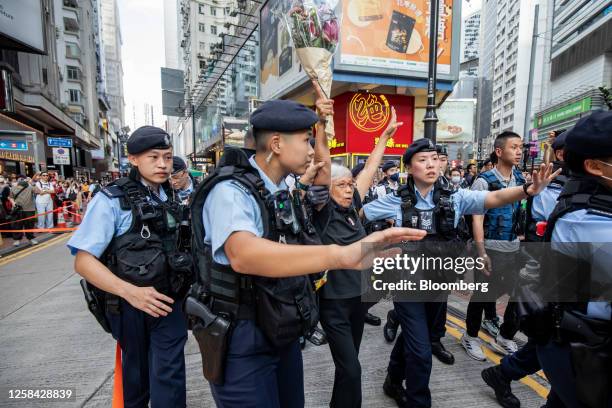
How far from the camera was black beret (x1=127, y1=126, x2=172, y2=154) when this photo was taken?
2285 mm

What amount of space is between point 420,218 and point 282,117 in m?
1.81

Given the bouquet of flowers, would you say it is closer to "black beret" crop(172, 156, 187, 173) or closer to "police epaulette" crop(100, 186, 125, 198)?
"police epaulette" crop(100, 186, 125, 198)

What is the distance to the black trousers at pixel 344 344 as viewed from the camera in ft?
7.29

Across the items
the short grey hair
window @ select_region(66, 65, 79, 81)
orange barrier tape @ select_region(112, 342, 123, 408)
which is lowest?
orange barrier tape @ select_region(112, 342, 123, 408)

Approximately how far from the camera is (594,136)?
1.52 m

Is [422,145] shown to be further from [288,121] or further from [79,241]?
[79,241]

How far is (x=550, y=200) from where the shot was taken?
10.1ft

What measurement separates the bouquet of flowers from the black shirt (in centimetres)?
56

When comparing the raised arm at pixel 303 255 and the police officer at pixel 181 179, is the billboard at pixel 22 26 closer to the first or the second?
the police officer at pixel 181 179

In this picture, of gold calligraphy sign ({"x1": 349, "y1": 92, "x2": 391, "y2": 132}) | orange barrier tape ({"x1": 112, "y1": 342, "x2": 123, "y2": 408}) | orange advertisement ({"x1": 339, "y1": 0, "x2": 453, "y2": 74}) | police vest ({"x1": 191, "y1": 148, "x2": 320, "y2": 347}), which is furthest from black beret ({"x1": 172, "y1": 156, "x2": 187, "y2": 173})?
gold calligraphy sign ({"x1": 349, "y1": 92, "x2": 391, "y2": 132})

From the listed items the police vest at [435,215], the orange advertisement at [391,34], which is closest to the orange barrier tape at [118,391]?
the police vest at [435,215]

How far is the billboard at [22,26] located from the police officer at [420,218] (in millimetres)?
18220

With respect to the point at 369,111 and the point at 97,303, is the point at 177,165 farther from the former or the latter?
the point at 369,111

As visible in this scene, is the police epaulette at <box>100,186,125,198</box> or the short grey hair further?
the short grey hair
